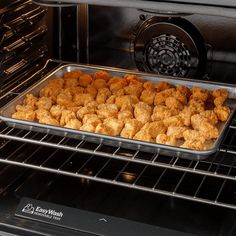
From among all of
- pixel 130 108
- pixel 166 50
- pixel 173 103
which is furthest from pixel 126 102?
pixel 166 50

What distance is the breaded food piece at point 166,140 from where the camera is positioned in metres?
1.39

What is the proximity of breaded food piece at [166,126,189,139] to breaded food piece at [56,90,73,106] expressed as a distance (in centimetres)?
32

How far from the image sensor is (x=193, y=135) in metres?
1.40

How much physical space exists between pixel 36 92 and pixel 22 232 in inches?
16.3

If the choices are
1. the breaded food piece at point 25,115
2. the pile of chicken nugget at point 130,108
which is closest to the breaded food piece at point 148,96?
the pile of chicken nugget at point 130,108

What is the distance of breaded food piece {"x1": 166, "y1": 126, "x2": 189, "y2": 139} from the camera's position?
4.63 feet

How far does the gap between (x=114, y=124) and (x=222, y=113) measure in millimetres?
284

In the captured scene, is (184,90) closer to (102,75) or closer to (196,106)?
(196,106)

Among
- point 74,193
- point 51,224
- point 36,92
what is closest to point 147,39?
point 36,92

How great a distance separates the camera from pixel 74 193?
1.61m

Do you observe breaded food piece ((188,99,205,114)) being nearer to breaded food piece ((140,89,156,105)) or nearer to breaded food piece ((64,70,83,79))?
breaded food piece ((140,89,156,105))

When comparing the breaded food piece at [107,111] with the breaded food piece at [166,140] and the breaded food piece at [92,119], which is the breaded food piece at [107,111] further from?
the breaded food piece at [166,140]

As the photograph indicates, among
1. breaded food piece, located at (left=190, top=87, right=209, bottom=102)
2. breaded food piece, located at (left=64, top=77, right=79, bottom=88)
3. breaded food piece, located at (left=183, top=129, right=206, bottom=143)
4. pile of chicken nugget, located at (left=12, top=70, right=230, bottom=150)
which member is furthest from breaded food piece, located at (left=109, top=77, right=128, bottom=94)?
breaded food piece, located at (left=183, top=129, right=206, bottom=143)

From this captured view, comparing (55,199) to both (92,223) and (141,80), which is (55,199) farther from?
(141,80)
